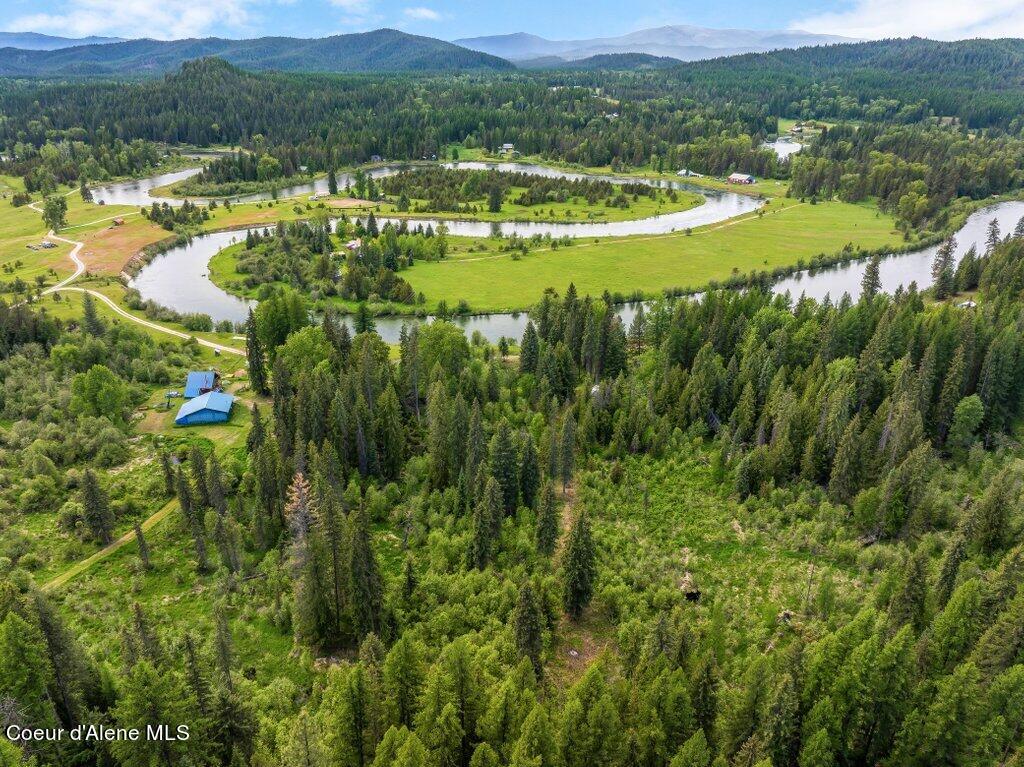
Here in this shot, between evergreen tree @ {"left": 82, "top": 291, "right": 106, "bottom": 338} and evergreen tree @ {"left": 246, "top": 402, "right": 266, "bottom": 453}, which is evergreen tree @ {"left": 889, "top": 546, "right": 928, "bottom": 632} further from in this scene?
evergreen tree @ {"left": 82, "top": 291, "right": 106, "bottom": 338}

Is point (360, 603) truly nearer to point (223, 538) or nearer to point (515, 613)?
point (515, 613)

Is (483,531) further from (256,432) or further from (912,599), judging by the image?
(912,599)

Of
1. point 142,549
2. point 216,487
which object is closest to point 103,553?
point 142,549

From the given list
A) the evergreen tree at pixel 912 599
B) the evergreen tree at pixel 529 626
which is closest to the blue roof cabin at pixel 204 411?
the evergreen tree at pixel 529 626

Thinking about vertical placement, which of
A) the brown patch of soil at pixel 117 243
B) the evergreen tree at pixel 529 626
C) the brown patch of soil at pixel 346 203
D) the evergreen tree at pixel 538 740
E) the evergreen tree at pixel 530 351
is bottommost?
the evergreen tree at pixel 529 626

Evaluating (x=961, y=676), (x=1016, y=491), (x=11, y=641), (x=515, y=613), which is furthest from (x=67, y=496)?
(x=1016, y=491)

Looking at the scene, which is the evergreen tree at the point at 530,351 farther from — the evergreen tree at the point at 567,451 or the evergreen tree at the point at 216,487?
the evergreen tree at the point at 216,487
